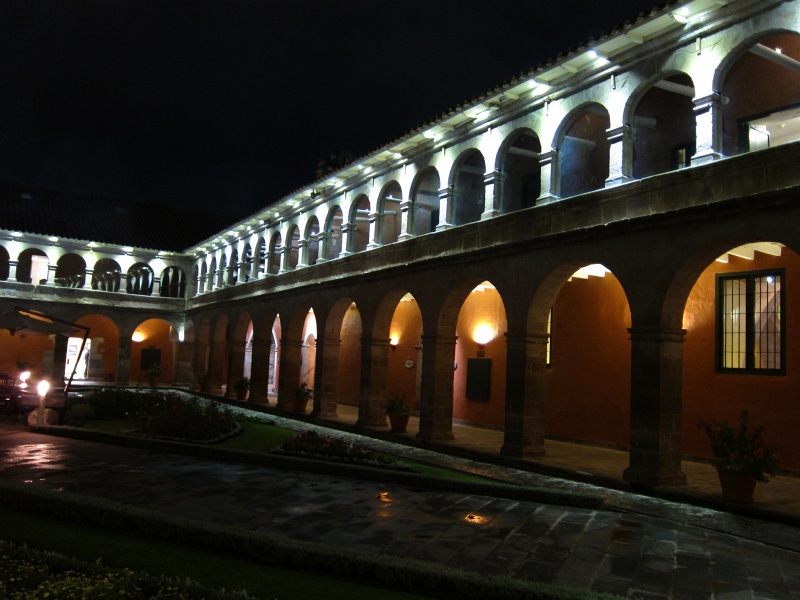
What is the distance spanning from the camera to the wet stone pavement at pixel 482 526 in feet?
22.8

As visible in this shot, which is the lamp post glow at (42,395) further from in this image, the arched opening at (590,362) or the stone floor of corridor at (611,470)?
the arched opening at (590,362)

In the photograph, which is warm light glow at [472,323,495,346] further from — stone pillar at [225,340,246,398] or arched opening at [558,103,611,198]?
stone pillar at [225,340,246,398]

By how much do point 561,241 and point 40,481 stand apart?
1043cm

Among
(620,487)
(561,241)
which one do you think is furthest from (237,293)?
(620,487)

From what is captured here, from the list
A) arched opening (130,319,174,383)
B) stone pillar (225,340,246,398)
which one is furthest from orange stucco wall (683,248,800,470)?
arched opening (130,319,174,383)

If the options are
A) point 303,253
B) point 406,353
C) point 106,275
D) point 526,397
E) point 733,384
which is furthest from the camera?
point 106,275

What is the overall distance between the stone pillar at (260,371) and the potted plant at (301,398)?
14.3 ft

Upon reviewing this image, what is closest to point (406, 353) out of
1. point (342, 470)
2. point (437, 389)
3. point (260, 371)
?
point (260, 371)

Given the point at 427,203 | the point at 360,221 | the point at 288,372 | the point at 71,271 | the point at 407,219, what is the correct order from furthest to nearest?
the point at 71,271 < the point at 360,221 < the point at 288,372 < the point at 427,203 < the point at 407,219

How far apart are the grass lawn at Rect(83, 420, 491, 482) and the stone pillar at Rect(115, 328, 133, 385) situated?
2123 cm

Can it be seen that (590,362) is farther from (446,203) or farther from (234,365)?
(234,365)

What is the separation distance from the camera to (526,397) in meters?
14.3

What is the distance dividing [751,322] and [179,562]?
11.8 m

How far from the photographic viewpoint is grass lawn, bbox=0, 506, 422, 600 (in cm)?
607
